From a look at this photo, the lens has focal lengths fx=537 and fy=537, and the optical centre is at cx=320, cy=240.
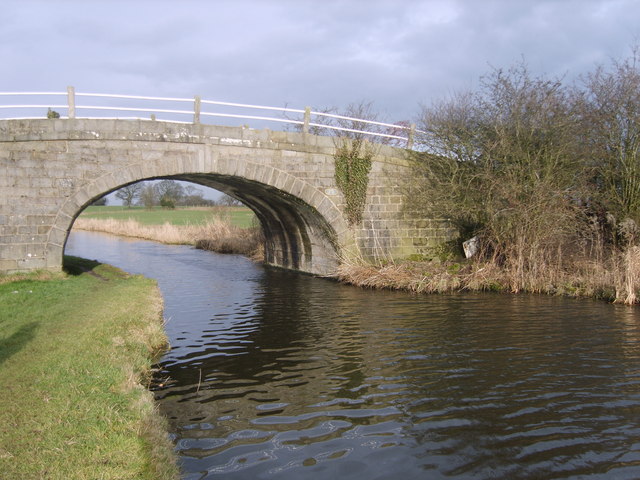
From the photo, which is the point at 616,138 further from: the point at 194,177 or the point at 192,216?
the point at 192,216

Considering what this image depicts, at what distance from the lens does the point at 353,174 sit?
658 inches

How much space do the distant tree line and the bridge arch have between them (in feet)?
→ 165

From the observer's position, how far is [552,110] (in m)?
15.2

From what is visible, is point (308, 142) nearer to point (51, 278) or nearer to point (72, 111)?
point (72, 111)

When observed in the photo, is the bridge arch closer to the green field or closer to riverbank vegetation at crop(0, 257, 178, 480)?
riverbank vegetation at crop(0, 257, 178, 480)

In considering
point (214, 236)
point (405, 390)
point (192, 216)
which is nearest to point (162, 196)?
point (192, 216)

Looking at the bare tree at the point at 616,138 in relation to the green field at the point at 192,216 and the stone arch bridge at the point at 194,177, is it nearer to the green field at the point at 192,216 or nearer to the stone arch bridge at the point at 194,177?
the stone arch bridge at the point at 194,177

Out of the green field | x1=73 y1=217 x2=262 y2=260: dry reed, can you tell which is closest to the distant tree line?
the green field

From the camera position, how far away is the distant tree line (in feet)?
229

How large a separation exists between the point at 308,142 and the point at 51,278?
799 cm

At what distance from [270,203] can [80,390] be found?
1376 cm

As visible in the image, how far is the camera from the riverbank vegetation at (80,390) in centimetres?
415

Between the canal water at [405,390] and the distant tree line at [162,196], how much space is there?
60248 millimetres

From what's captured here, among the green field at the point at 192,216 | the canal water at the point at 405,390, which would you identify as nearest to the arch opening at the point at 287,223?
the canal water at the point at 405,390
